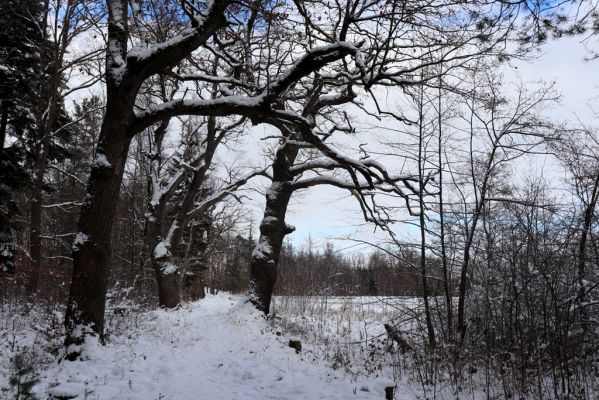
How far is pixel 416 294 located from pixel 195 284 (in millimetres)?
24622

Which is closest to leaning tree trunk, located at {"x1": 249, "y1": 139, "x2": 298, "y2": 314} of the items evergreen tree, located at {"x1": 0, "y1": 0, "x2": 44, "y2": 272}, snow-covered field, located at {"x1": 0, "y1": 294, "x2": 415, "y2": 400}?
snow-covered field, located at {"x1": 0, "y1": 294, "x2": 415, "y2": 400}

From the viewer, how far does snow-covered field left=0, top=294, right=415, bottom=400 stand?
5.24 metres

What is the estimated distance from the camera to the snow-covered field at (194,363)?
5242 mm

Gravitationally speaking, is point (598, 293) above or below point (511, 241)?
below

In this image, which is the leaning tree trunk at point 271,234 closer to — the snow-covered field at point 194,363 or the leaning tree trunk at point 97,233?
the snow-covered field at point 194,363

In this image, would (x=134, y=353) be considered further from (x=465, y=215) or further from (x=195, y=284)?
(x=195, y=284)

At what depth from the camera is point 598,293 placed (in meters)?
6.99

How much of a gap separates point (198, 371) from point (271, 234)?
551cm

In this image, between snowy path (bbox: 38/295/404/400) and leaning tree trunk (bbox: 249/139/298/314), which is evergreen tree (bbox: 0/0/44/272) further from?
leaning tree trunk (bbox: 249/139/298/314)

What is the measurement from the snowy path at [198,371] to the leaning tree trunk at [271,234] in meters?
1.86

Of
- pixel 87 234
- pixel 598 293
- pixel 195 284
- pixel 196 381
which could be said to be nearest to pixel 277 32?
pixel 87 234

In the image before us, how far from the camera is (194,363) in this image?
22.7 ft

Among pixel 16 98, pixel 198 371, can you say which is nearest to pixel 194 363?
pixel 198 371

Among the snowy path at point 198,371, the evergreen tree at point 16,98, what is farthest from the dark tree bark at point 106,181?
the evergreen tree at point 16,98
